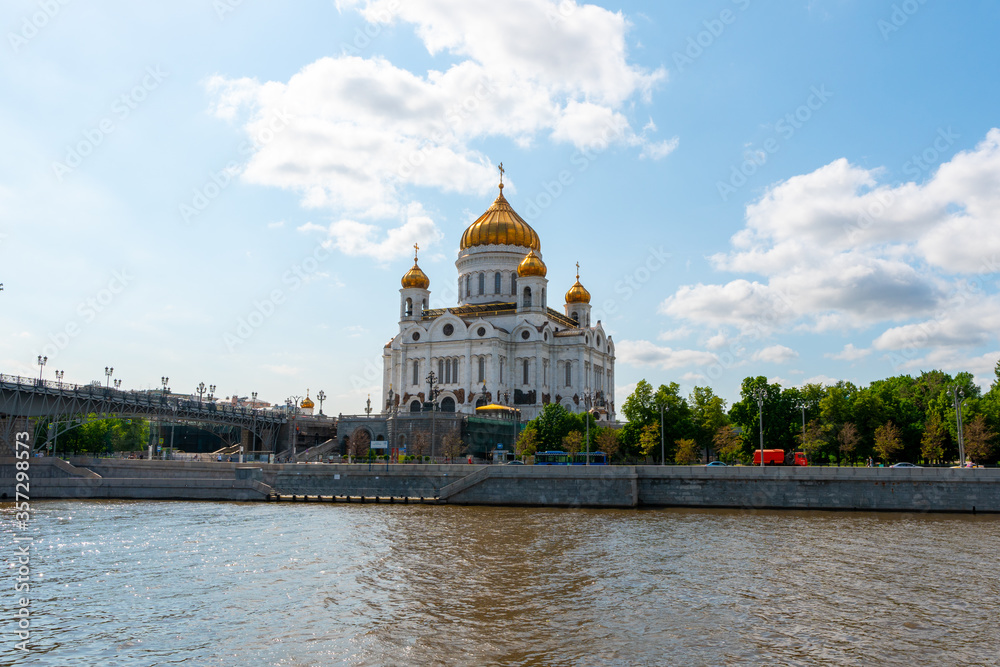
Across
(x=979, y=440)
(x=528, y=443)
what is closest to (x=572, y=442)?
(x=528, y=443)

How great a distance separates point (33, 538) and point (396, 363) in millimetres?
57598

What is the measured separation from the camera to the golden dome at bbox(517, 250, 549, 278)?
78938 mm

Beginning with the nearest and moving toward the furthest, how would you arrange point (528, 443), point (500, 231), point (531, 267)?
point (528, 443) → point (531, 267) → point (500, 231)

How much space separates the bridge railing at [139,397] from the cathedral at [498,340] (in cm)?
1368

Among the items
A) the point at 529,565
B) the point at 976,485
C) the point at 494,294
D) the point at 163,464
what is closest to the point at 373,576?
the point at 529,565

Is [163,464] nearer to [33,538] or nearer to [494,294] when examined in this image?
[33,538]

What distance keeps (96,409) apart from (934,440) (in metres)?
59.2

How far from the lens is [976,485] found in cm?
3662

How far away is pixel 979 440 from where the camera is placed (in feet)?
162

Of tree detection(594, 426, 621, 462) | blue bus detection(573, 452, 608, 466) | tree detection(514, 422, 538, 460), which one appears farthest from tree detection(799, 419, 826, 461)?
tree detection(514, 422, 538, 460)

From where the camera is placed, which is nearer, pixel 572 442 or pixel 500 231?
pixel 572 442

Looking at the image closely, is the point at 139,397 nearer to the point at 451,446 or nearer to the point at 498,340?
the point at 451,446

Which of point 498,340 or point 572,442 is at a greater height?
point 498,340

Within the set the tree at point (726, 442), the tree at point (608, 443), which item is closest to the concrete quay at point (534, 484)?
the tree at point (608, 443)
